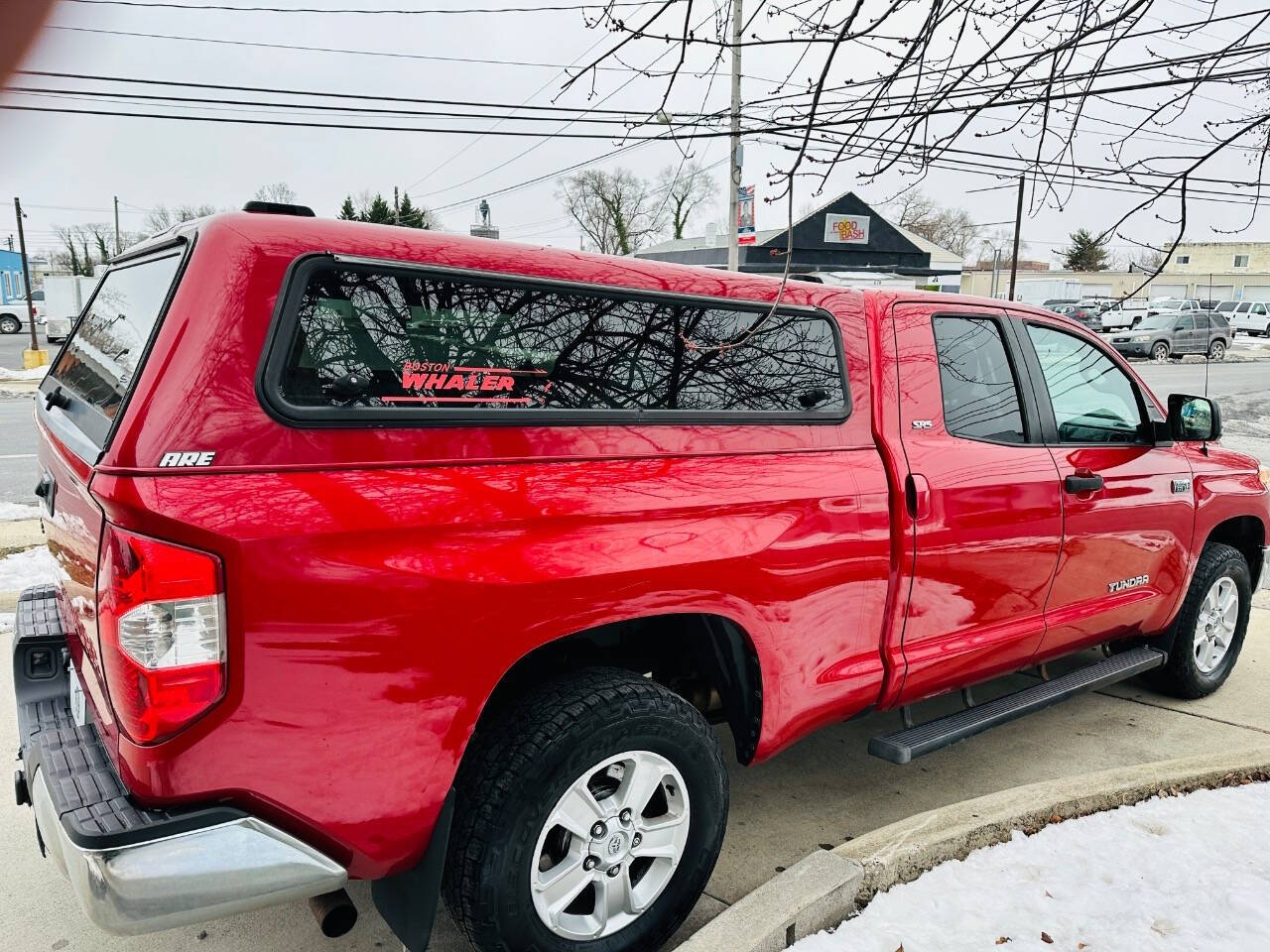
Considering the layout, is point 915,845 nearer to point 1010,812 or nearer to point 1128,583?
point 1010,812

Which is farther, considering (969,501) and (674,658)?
(969,501)

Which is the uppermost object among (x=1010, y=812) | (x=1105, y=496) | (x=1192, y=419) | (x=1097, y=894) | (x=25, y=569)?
(x=1192, y=419)

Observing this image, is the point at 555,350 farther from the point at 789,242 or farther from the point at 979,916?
the point at 979,916

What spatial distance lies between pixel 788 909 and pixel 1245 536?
3.72 m

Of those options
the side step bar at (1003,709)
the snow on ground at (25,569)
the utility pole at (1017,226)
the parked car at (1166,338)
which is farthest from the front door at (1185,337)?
the snow on ground at (25,569)

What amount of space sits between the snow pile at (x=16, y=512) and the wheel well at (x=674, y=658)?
653 centimetres

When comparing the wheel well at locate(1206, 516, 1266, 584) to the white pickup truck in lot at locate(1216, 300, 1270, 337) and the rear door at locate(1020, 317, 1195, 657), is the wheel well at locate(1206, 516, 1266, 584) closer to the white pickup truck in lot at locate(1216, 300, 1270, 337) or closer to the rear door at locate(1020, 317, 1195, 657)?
the rear door at locate(1020, 317, 1195, 657)

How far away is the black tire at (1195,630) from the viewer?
4.53 metres

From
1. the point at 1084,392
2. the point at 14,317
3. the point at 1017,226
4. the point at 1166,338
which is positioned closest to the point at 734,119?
the point at 1084,392

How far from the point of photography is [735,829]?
11.5 ft

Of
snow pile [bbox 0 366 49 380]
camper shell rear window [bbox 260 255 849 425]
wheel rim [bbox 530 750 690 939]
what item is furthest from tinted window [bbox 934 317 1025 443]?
snow pile [bbox 0 366 49 380]

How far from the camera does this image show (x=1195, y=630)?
459 centimetres

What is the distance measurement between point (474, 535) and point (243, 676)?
0.58 m

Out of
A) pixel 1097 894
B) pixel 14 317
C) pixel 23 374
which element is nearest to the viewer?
pixel 1097 894
